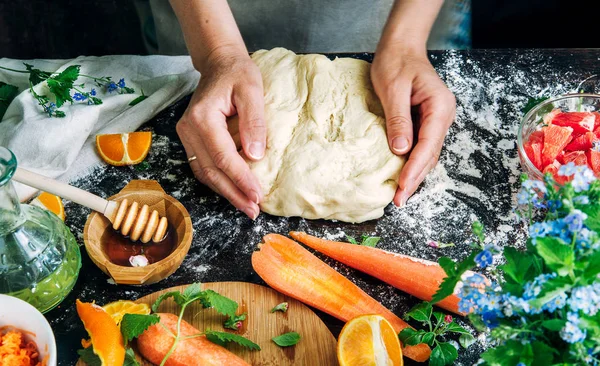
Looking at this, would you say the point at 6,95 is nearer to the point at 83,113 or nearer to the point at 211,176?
the point at 83,113

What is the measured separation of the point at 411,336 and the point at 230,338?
50cm

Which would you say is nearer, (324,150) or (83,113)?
(324,150)

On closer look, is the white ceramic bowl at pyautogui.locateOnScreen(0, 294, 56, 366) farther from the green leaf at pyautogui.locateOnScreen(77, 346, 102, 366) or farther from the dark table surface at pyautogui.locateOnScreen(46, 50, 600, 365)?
the dark table surface at pyautogui.locateOnScreen(46, 50, 600, 365)

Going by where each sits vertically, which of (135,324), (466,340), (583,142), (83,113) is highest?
(583,142)

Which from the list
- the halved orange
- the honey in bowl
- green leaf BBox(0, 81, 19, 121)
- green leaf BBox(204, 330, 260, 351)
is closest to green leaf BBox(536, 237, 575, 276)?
the halved orange

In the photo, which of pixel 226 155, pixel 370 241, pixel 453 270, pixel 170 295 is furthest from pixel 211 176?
pixel 453 270

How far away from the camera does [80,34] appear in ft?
13.6

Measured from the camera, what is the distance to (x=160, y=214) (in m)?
2.07

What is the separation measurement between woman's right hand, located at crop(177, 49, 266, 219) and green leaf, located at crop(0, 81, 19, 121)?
0.81 meters

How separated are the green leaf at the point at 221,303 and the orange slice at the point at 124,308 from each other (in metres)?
0.19

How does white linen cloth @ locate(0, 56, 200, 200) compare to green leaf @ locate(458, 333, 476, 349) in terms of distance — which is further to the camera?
white linen cloth @ locate(0, 56, 200, 200)

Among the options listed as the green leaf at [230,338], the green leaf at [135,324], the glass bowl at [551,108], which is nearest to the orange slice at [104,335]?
the green leaf at [135,324]

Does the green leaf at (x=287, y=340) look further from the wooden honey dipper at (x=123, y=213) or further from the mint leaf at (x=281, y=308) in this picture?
the wooden honey dipper at (x=123, y=213)

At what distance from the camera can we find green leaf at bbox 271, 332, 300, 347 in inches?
70.9
